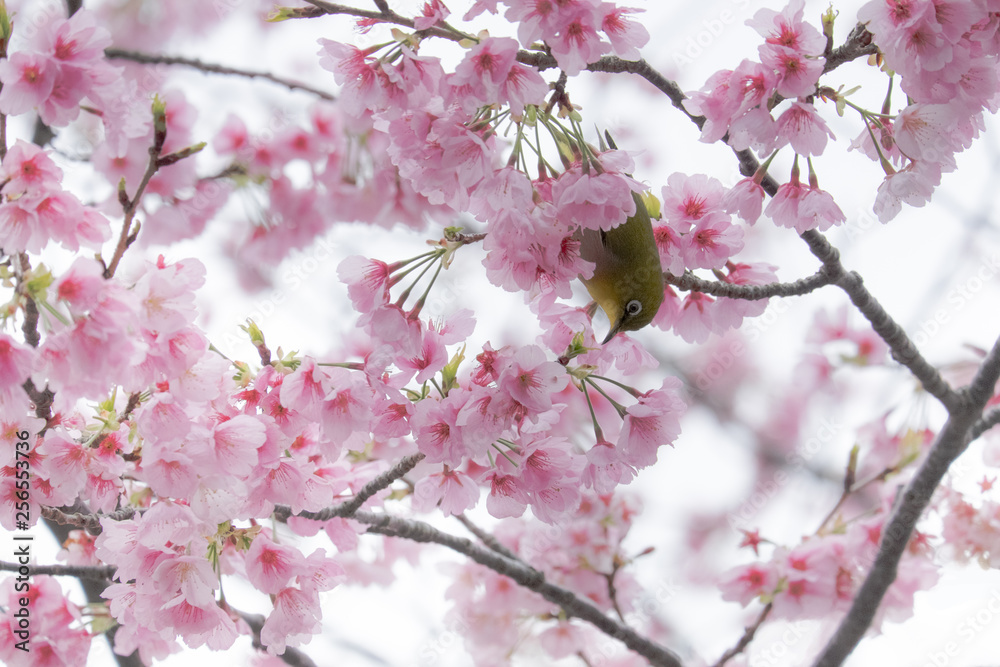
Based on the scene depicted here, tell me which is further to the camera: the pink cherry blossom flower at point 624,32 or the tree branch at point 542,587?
the tree branch at point 542,587

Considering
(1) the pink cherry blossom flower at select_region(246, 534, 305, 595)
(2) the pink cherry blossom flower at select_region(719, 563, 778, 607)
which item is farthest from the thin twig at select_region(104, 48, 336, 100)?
(2) the pink cherry blossom flower at select_region(719, 563, 778, 607)

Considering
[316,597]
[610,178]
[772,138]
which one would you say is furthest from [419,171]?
[316,597]

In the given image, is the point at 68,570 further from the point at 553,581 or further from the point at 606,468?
the point at 553,581

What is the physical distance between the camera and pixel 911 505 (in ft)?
5.53

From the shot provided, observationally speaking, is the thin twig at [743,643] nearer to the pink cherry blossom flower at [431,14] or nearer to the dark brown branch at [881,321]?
the dark brown branch at [881,321]

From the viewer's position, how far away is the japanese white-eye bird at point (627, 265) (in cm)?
108

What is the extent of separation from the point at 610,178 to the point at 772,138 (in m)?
0.26

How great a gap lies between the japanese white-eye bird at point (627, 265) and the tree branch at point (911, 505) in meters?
0.87

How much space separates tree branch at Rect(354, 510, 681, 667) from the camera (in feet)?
5.27

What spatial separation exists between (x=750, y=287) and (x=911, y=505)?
817mm

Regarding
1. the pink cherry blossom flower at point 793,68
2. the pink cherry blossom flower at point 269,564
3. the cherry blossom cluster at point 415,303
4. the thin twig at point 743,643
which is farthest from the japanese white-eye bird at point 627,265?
the thin twig at point 743,643

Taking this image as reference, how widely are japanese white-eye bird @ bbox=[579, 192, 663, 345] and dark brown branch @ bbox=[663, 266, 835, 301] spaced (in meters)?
0.07

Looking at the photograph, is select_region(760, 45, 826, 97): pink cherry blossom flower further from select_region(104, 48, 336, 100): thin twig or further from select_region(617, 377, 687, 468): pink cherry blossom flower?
select_region(104, 48, 336, 100): thin twig

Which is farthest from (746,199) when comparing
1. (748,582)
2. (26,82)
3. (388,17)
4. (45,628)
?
(45,628)
